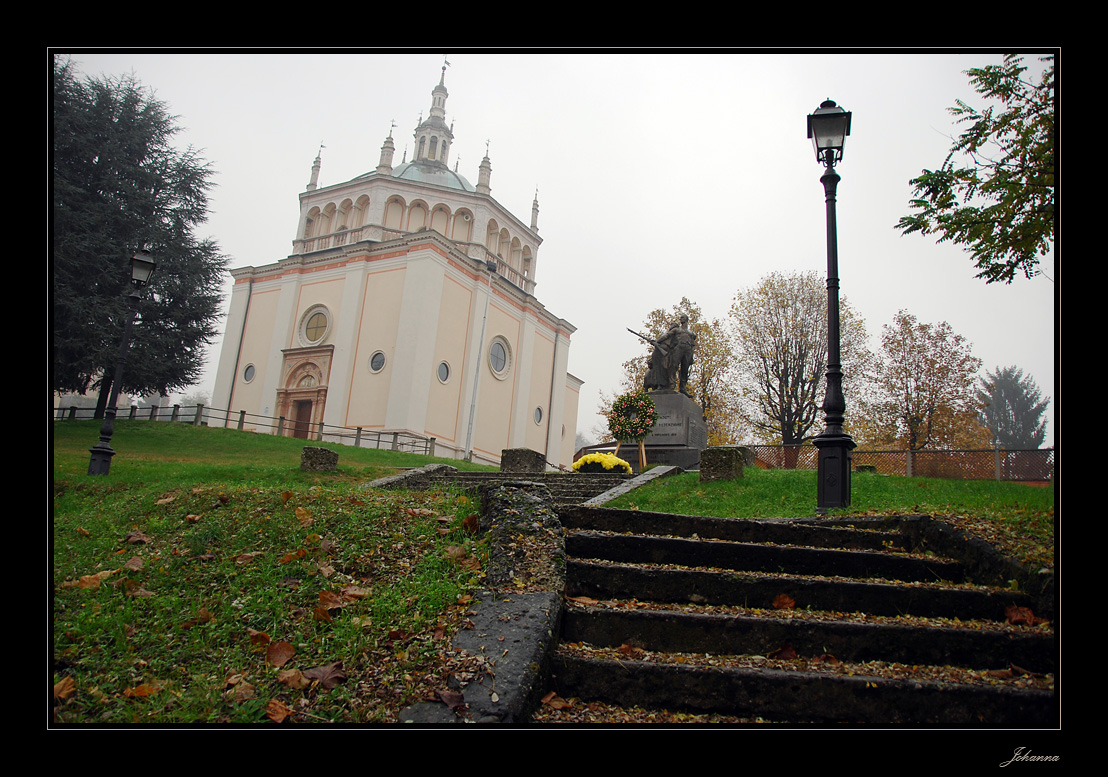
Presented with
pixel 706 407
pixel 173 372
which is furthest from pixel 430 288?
pixel 706 407

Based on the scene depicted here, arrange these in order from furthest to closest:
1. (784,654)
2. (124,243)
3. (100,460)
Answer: (124,243) → (100,460) → (784,654)

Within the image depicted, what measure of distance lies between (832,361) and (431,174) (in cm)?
3551

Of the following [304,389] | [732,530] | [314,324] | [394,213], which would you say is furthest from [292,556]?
[394,213]

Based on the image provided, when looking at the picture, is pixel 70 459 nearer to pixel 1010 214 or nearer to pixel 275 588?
pixel 275 588

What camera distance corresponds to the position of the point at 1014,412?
46.7 metres

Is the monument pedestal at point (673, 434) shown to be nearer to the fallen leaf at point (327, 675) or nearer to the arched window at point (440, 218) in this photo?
the fallen leaf at point (327, 675)

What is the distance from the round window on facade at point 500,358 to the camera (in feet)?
112

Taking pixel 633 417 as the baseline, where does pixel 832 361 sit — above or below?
above

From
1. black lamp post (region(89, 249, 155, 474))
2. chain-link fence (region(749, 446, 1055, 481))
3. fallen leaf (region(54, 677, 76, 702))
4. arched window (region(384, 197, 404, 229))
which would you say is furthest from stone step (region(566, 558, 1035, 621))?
arched window (region(384, 197, 404, 229))

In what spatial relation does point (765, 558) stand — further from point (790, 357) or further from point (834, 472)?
point (790, 357)

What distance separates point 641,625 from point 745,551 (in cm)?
131

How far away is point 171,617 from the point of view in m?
3.53

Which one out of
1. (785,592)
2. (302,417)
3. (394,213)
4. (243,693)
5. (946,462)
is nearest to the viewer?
(243,693)

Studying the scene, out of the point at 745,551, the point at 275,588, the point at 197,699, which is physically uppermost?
the point at 745,551
